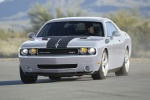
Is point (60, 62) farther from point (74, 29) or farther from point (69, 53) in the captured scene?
point (74, 29)

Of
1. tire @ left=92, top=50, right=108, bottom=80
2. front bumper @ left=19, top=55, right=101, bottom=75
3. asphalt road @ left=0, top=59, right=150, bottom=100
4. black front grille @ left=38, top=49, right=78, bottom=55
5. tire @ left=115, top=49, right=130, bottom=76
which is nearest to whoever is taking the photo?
asphalt road @ left=0, top=59, right=150, bottom=100

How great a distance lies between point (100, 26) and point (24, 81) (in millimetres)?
2450

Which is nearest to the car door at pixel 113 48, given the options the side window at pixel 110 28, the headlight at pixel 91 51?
the side window at pixel 110 28

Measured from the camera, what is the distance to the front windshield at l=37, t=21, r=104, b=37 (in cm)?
1631

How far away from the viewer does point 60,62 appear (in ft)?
48.8

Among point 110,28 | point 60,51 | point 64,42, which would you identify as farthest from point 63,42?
point 110,28

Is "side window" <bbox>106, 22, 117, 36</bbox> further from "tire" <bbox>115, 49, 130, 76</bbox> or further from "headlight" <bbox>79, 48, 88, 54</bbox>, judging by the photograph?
"headlight" <bbox>79, 48, 88, 54</bbox>

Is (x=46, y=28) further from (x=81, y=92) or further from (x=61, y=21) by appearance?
(x=81, y=92)

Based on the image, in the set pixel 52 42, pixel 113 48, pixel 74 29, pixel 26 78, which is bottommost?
pixel 26 78

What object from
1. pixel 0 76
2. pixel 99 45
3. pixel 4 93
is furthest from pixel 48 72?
pixel 0 76

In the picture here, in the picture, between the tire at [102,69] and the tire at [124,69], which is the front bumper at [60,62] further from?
the tire at [124,69]

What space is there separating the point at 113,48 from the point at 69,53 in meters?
1.96

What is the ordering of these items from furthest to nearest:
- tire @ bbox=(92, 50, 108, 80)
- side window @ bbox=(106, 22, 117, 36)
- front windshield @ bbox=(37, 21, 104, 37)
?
side window @ bbox=(106, 22, 117, 36) → front windshield @ bbox=(37, 21, 104, 37) → tire @ bbox=(92, 50, 108, 80)

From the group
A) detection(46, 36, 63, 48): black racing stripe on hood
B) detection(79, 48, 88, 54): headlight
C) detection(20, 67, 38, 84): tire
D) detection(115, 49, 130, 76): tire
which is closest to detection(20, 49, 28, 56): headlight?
detection(20, 67, 38, 84): tire
